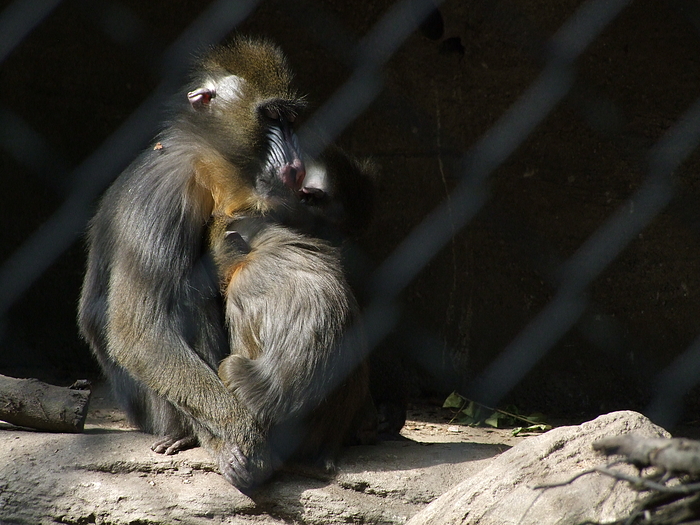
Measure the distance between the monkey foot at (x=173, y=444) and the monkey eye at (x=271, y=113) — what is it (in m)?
1.04

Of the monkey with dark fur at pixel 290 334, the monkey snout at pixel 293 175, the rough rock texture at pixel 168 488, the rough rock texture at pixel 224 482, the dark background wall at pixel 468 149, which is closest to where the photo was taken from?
the rough rock texture at pixel 224 482

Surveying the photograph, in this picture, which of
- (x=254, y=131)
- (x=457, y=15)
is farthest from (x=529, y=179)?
(x=254, y=131)

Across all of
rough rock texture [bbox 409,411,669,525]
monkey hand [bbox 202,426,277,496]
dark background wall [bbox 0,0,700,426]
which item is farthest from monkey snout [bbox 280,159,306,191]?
dark background wall [bbox 0,0,700,426]

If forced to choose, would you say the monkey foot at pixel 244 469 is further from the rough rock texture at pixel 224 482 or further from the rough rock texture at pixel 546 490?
the rough rock texture at pixel 546 490

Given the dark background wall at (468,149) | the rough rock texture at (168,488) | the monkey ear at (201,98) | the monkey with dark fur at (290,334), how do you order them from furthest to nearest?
1. the dark background wall at (468,149)
2. the monkey ear at (201,98)
3. the monkey with dark fur at (290,334)
4. the rough rock texture at (168,488)

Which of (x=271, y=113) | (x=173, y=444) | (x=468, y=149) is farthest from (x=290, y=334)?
(x=468, y=149)

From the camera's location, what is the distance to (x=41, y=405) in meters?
2.70

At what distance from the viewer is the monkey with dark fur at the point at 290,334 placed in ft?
8.60

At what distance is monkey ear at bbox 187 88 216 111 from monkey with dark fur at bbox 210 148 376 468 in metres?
0.42

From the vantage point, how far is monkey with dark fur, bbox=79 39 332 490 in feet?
8.64

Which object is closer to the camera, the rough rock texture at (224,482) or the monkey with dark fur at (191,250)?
the rough rock texture at (224,482)

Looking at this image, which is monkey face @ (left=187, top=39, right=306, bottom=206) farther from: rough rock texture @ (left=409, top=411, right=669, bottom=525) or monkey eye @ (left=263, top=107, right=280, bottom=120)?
rough rock texture @ (left=409, top=411, right=669, bottom=525)

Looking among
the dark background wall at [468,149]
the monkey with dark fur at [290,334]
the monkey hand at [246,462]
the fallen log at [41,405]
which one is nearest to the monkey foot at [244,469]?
the monkey hand at [246,462]

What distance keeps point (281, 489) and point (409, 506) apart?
370 millimetres
